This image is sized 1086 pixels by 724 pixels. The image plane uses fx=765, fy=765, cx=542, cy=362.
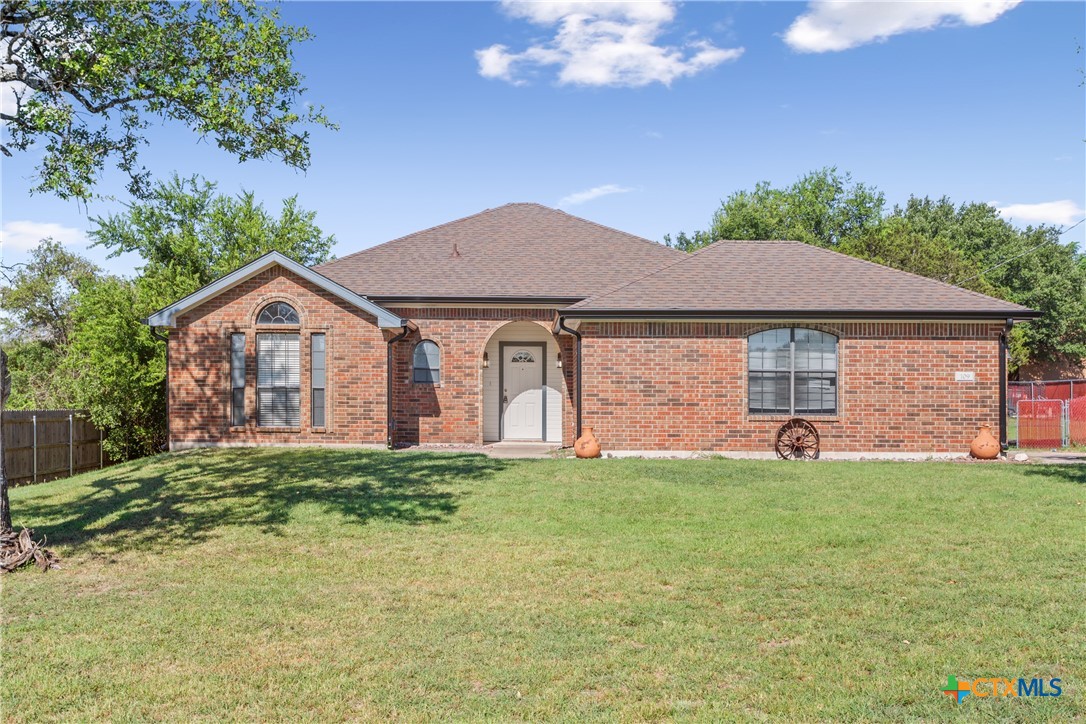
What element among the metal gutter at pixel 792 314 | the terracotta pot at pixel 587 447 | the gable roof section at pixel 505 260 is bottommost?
the terracotta pot at pixel 587 447

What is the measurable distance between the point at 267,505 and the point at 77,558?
Answer: 2.78m

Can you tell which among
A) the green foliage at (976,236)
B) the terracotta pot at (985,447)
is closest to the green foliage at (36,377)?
the terracotta pot at (985,447)

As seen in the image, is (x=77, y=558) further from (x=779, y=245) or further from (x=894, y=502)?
(x=779, y=245)

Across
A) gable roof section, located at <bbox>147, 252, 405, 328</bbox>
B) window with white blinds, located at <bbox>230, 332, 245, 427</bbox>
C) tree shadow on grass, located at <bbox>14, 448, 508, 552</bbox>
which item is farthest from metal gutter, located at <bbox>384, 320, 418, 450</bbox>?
window with white blinds, located at <bbox>230, 332, 245, 427</bbox>

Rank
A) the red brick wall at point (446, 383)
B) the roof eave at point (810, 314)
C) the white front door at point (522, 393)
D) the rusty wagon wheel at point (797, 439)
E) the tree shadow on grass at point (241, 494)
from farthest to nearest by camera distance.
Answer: the white front door at point (522, 393)
the red brick wall at point (446, 383)
the rusty wagon wheel at point (797, 439)
the roof eave at point (810, 314)
the tree shadow on grass at point (241, 494)

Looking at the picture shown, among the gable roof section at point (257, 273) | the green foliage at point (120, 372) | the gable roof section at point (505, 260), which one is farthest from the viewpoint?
the green foliage at point (120, 372)

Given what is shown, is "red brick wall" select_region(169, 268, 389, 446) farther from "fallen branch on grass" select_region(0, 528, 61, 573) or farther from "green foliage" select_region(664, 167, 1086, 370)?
"green foliage" select_region(664, 167, 1086, 370)

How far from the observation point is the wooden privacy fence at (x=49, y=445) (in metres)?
17.0

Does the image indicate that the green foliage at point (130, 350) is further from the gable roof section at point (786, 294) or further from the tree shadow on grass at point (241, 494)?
the gable roof section at point (786, 294)

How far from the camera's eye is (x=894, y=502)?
10570mm

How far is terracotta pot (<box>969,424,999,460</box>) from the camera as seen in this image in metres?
15.3

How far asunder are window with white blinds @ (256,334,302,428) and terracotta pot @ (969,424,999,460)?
46.2ft

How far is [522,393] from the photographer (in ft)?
61.7

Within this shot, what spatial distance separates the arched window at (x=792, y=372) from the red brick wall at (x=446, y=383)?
5813mm
